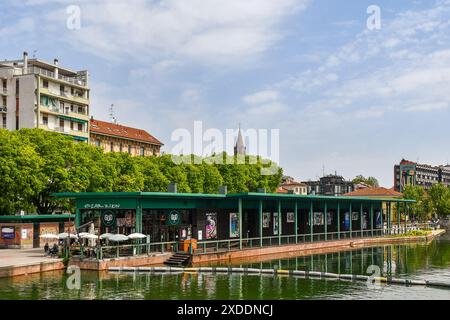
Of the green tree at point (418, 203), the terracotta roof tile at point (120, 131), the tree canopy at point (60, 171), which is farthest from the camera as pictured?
the green tree at point (418, 203)

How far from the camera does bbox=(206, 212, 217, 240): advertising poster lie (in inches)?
2019

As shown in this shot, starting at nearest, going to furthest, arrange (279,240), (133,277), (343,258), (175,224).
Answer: (133,277) < (175,224) < (343,258) < (279,240)

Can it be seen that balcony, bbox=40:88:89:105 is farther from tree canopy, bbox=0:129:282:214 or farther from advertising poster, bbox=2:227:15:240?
advertising poster, bbox=2:227:15:240

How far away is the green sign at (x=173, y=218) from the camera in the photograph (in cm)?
4753

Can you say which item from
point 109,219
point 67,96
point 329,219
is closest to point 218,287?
point 109,219

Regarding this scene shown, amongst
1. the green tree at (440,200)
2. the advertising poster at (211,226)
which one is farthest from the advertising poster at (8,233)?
the green tree at (440,200)

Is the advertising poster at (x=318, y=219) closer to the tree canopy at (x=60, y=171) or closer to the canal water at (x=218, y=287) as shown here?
the tree canopy at (x=60, y=171)

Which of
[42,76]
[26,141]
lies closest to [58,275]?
[26,141]

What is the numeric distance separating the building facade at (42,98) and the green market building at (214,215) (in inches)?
1696

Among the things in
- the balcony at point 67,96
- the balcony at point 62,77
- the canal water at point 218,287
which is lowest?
the canal water at point 218,287

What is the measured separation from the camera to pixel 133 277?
3581cm
